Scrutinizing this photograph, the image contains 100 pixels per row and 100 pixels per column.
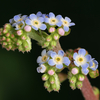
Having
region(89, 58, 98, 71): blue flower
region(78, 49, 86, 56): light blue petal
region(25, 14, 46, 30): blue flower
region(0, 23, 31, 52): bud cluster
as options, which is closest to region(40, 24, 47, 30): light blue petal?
region(25, 14, 46, 30): blue flower

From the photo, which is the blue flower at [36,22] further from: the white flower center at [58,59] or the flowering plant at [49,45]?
the white flower center at [58,59]

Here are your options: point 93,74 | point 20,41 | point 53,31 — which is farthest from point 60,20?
point 93,74

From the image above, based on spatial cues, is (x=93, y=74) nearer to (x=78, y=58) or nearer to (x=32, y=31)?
(x=78, y=58)

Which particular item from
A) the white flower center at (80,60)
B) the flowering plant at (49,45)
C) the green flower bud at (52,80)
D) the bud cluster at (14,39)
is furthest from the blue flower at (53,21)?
the green flower bud at (52,80)

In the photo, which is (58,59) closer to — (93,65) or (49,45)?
(49,45)

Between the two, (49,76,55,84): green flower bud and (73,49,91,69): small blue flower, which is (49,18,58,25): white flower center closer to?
(73,49,91,69): small blue flower
